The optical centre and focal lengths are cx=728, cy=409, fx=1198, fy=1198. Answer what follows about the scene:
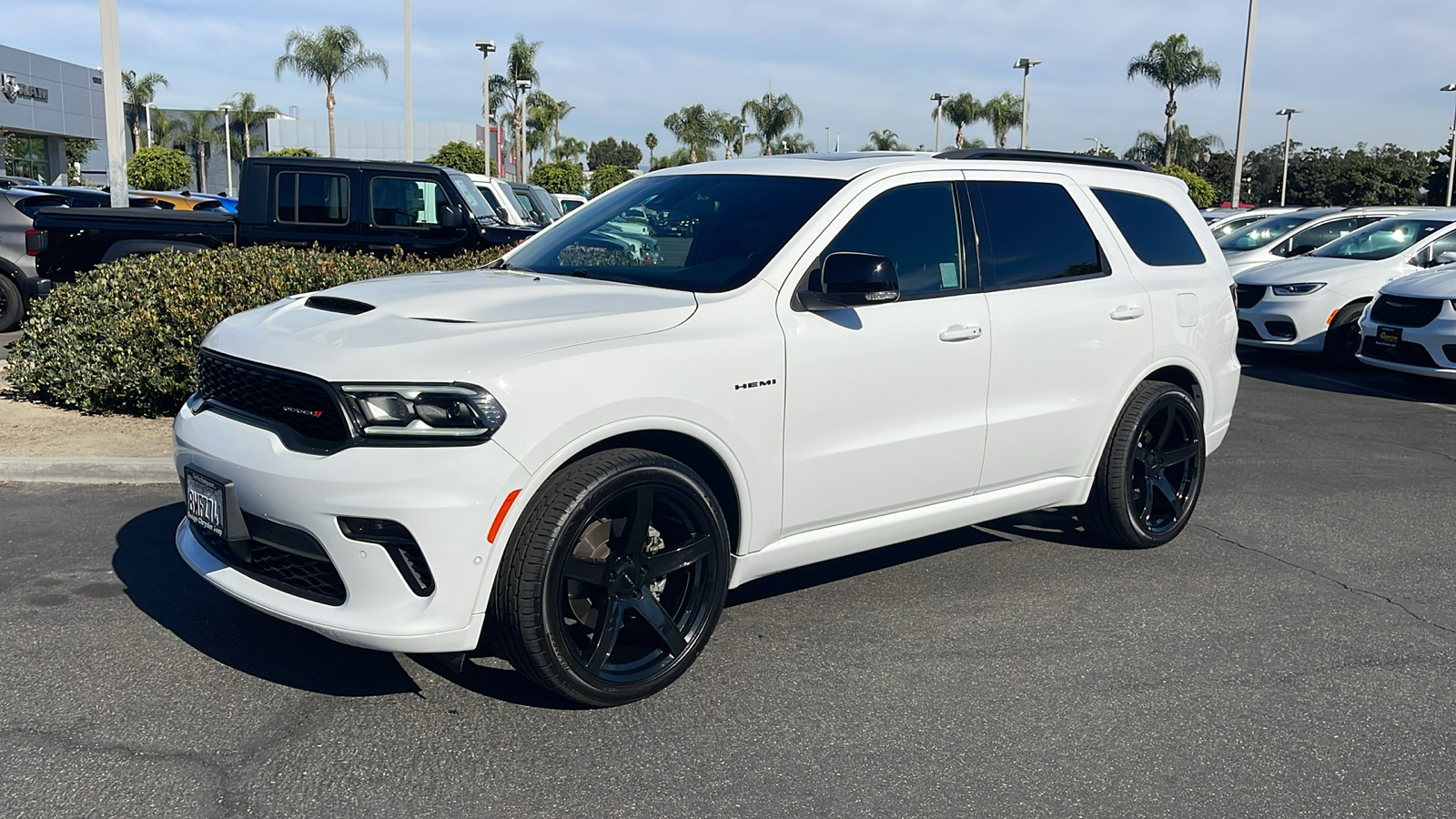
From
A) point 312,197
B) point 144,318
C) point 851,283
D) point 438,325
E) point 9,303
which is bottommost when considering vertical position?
point 9,303

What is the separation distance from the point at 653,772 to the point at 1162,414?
3374mm

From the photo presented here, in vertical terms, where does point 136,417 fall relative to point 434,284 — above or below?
below

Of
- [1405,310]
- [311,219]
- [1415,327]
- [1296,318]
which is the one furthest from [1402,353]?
[311,219]

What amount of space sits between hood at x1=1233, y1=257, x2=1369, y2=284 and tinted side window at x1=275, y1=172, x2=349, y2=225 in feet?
31.9

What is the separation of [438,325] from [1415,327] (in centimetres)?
1041

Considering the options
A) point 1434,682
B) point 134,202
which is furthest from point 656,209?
point 134,202

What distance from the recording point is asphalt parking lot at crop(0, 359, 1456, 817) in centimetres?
331

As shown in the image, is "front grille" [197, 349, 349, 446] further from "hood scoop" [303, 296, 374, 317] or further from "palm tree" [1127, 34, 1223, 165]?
"palm tree" [1127, 34, 1223, 165]

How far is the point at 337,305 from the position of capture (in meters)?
4.08

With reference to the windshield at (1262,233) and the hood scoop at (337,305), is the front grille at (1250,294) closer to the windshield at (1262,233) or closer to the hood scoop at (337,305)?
the windshield at (1262,233)

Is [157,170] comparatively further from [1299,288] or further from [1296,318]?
[1296,318]

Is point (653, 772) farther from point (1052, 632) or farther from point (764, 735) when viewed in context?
point (1052, 632)

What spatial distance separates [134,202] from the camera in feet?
71.0

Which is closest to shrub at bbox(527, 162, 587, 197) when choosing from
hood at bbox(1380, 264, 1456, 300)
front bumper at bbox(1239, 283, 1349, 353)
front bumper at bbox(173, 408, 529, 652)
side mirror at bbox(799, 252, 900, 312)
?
front bumper at bbox(1239, 283, 1349, 353)
